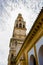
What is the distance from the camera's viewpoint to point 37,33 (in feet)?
32.0

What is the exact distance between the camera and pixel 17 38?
26703 mm

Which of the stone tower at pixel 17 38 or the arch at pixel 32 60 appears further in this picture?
the stone tower at pixel 17 38

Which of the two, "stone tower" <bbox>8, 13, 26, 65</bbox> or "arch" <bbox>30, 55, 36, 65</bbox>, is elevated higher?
"stone tower" <bbox>8, 13, 26, 65</bbox>

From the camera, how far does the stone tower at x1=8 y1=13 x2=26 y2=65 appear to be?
25.6 meters

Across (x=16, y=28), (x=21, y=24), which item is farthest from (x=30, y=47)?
(x=21, y=24)

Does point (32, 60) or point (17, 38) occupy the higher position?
point (17, 38)

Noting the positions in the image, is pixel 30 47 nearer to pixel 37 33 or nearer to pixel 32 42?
pixel 32 42

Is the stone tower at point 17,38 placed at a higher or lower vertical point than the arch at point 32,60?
higher

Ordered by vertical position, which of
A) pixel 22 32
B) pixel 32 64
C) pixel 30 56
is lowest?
pixel 32 64

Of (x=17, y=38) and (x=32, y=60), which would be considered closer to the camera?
(x=32, y=60)

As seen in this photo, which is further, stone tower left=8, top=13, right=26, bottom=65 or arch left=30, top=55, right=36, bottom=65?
stone tower left=8, top=13, right=26, bottom=65

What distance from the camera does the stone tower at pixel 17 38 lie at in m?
25.6

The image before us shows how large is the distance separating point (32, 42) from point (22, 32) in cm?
1760

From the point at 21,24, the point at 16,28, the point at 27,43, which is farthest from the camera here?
the point at 21,24
